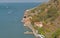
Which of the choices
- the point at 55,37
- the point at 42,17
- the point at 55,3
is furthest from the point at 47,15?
the point at 55,37

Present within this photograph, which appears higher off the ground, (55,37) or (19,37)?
(55,37)

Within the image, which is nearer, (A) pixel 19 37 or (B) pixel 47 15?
(A) pixel 19 37

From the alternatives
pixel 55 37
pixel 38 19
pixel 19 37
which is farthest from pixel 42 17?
pixel 55 37

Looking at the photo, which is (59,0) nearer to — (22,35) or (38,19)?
(38,19)

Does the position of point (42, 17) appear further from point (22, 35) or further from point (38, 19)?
point (22, 35)

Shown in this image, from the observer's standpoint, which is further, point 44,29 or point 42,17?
point 42,17

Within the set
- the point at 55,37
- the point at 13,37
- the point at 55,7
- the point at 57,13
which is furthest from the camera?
the point at 55,7

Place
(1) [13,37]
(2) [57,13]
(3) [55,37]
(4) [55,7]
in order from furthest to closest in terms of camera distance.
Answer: (4) [55,7]
(2) [57,13]
(1) [13,37]
(3) [55,37]

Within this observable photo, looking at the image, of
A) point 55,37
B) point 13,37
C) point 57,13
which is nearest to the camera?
point 55,37

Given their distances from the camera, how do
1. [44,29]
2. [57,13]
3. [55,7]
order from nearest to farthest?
[44,29] → [57,13] → [55,7]
